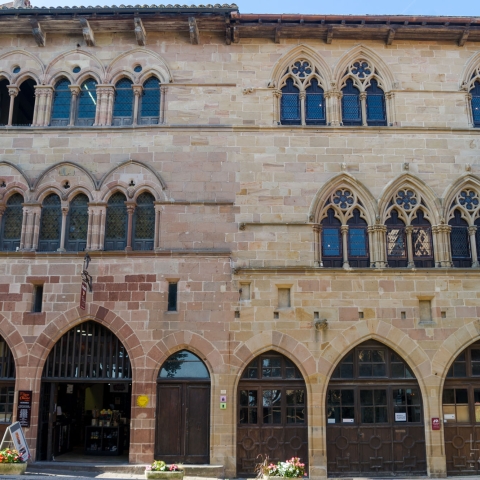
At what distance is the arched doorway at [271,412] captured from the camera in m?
14.1

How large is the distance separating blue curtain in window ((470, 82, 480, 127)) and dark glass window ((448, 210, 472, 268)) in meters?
3.07

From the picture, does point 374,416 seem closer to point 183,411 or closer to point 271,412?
point 271,412

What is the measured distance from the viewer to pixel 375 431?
14.2m

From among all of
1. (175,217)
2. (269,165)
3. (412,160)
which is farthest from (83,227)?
(412,160)

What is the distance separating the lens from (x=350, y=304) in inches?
580

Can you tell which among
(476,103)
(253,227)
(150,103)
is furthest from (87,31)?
(476,103)

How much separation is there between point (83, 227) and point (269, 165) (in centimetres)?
572

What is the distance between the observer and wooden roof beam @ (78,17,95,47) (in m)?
16.1

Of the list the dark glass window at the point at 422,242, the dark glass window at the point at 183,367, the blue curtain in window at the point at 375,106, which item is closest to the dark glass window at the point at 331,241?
the dark glass window at the point at 422,242

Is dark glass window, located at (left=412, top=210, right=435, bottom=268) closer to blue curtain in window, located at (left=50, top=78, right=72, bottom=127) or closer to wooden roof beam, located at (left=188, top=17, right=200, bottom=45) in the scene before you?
wooden roof beam, located at (left=188, top=17, right=200, bottom=45)

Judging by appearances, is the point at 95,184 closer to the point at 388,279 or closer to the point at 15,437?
the point at 15,437

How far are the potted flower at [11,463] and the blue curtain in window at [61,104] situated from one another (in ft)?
30.4

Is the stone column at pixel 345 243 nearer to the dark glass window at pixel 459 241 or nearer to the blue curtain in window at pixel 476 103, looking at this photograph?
the dark glass window at pixel 459 241

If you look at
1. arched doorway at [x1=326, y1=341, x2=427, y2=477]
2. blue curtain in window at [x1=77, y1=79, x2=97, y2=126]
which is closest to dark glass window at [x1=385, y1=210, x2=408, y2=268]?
arched doorway at [x1=326, y1=341, x2=427, y2=477]
